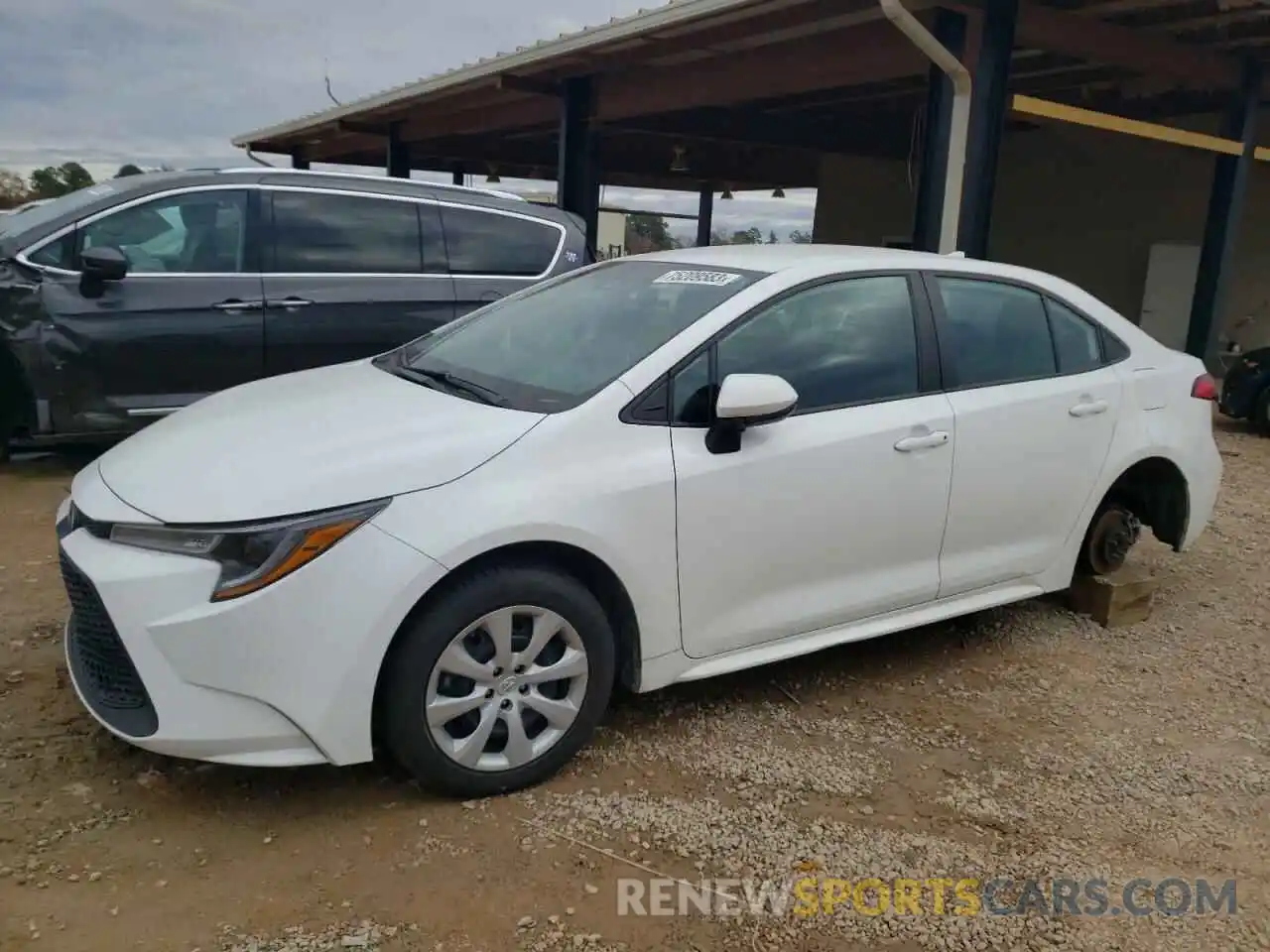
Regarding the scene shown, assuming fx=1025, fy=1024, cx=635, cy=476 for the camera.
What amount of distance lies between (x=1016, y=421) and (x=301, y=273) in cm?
425

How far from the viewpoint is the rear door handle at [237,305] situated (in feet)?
19.2

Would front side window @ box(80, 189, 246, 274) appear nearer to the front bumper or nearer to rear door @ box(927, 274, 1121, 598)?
the front bumper

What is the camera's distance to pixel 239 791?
9.43 ft

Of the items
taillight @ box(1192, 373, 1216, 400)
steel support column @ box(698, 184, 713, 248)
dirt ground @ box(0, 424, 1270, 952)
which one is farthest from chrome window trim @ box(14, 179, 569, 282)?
steel support column @ box(698, 184, 713, 248)

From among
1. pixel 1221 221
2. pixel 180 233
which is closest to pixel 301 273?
pixel 180 233

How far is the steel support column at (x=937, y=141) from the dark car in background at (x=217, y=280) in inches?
123

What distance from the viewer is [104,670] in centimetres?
274

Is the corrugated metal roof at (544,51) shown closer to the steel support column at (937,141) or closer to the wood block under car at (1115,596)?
the steel support column at (937,141)

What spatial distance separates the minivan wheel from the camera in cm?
268

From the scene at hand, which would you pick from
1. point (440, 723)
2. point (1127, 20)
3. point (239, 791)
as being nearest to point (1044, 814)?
point (440, 723)

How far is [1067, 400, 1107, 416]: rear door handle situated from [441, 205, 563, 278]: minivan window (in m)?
3.79

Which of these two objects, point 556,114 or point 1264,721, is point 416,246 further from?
point 556,114

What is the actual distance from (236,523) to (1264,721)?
352 centimetres

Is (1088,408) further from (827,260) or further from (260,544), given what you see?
(260,544)
